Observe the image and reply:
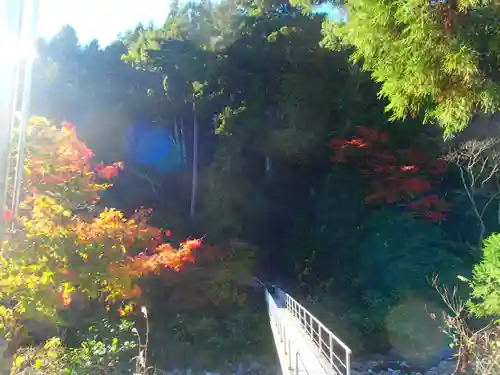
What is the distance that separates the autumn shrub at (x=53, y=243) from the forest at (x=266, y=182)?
2403 mm

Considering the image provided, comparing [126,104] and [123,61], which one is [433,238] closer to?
[126,104]

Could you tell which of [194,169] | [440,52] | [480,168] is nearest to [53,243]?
[440,52]

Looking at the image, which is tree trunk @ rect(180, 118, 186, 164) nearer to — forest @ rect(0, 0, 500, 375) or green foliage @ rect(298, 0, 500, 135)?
forest @ rect(0, 0, 500, 375)

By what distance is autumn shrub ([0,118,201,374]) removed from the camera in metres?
3.01

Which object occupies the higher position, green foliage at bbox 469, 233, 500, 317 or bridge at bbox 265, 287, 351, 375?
green foliage at bbox 469, 233, 500, 317

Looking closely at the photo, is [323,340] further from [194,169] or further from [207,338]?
[194,169]

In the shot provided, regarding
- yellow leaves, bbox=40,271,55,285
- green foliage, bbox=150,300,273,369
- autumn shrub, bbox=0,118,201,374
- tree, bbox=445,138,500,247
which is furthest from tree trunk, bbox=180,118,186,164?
yellow leaves, bbox=40,271,55,285

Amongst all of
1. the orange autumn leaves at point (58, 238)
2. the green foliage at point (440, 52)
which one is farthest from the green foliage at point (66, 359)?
the green foliage at point (440, 52)

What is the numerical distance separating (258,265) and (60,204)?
723cm

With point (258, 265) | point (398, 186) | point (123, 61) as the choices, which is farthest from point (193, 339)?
point (123, 61)

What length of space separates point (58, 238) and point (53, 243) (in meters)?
0.06

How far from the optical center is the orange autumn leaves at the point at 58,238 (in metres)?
3.04

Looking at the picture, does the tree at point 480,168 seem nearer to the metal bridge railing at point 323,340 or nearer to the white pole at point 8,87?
the metal bridge railing at point 323,340

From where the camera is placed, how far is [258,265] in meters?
10.5
